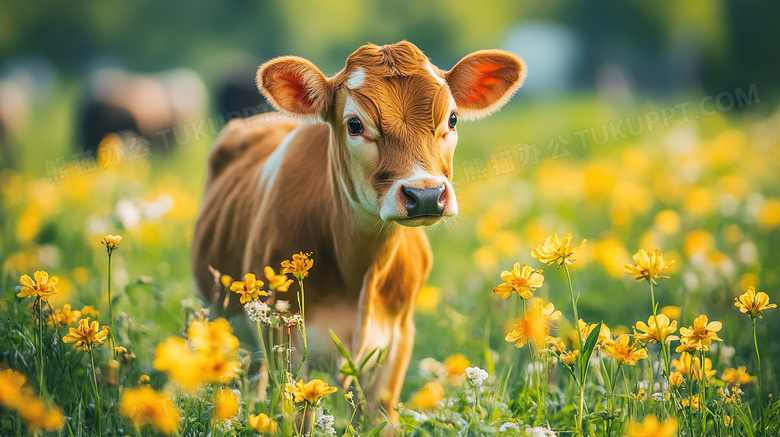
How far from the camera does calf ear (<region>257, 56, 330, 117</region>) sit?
9.41 ft

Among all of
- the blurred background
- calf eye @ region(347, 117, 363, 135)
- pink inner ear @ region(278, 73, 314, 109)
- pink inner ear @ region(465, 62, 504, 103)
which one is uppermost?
pink inner ear @ region(278, 73, 314, 109)

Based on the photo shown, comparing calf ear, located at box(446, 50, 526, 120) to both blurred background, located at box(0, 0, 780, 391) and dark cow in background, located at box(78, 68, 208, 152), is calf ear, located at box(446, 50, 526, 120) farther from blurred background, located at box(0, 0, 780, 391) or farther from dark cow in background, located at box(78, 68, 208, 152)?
dark cow in background, located at box(78, 68, 208, 152)

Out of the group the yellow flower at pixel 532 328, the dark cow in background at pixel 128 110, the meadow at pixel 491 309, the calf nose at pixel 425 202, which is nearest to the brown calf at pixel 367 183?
the calf nose at pixel 425 202

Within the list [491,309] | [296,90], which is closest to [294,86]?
[296,90]

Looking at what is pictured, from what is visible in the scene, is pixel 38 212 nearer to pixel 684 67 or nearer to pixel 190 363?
pixel 190 363

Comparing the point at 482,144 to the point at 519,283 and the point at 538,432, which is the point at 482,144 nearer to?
the point at 519,283

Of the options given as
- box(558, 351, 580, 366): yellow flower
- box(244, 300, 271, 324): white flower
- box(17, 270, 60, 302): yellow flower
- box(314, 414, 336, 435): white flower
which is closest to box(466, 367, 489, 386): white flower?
box(558, 351, 580, 366): yellow flower

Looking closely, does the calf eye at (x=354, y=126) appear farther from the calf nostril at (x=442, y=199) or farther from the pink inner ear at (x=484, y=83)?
the pink inner ear at (x=484, y=83)

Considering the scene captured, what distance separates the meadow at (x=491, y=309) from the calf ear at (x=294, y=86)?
740mm

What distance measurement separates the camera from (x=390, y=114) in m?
2.68

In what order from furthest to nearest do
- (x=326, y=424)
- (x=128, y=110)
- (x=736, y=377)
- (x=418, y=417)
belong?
(x=128, y=110), (x=736, y=377), (x=418, y=417), (x=326, y=424)

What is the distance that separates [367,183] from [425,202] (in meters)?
0.39

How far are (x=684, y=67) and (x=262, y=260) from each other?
1662cm

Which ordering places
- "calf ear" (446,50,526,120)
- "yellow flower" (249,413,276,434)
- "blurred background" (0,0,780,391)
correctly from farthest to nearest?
"blurred background" (0,0,780,391)
"calf ear" (446,50,526,120)
"yellow flower" (249,413,276,434)
